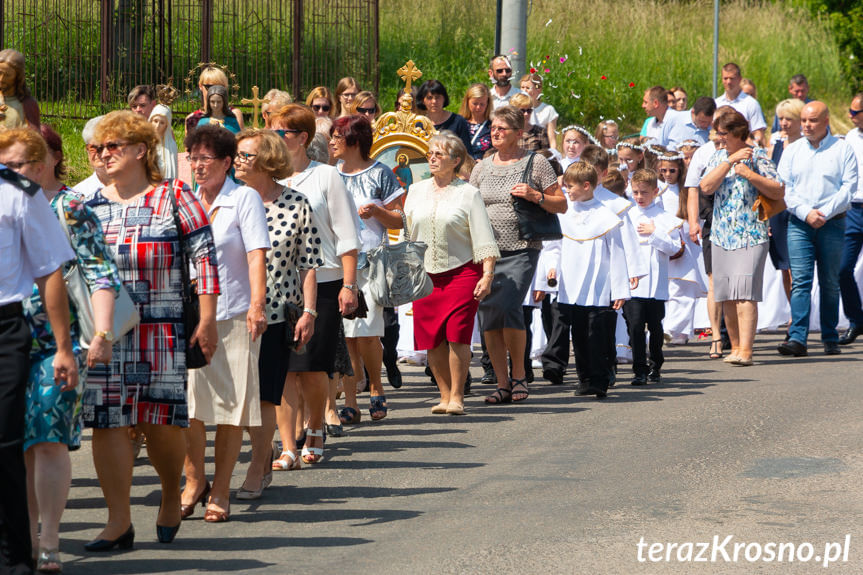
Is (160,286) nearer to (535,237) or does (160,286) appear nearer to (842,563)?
(842,563)

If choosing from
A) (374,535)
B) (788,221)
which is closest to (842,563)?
(374,535)

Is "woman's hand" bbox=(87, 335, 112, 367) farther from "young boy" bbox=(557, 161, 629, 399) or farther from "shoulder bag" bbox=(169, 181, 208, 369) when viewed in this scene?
"young boy" bbox=(557, 161, 629, 399)

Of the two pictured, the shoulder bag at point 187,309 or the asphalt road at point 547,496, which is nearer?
the asphalt road at point 547,496

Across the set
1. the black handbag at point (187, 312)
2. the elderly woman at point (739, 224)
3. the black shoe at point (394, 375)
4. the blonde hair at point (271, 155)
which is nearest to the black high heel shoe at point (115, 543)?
the black handbag at point (187, 312)

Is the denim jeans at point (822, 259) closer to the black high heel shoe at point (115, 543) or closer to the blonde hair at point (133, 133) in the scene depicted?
the blonde hair at point (133, 133)

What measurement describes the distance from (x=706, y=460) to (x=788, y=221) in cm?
601

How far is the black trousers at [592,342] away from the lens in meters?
11.0

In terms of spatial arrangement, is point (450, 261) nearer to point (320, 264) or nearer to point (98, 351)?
point (320, 264)

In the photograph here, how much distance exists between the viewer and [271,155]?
7.55 m

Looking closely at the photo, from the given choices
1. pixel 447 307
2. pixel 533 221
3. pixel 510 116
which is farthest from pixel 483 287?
pixel 510 116

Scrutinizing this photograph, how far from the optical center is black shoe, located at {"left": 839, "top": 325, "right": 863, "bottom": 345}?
46.5 feet

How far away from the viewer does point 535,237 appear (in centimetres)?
1068

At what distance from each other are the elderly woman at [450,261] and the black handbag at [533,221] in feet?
1.84

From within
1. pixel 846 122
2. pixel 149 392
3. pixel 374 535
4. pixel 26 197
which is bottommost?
pixel 374 535
